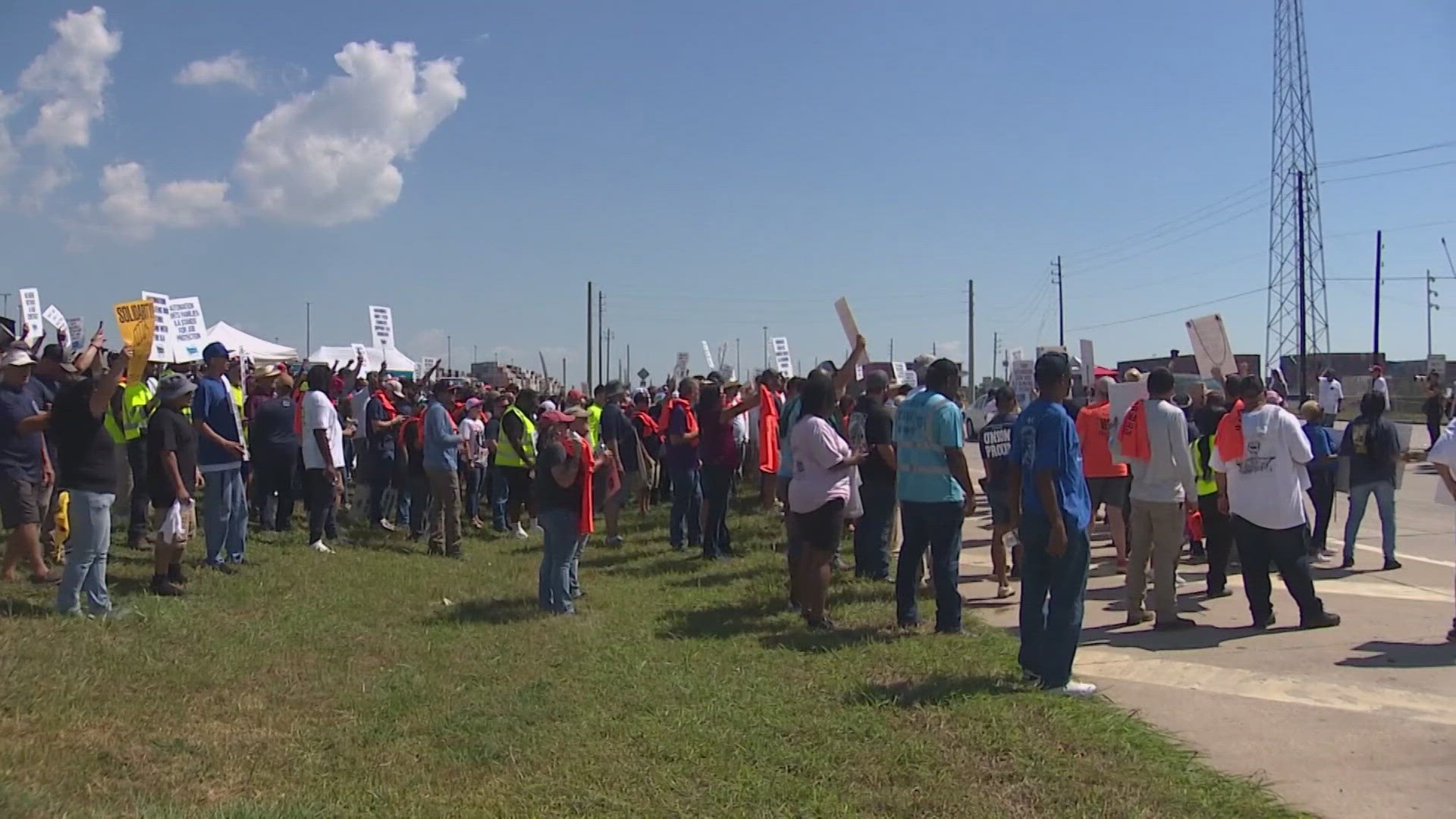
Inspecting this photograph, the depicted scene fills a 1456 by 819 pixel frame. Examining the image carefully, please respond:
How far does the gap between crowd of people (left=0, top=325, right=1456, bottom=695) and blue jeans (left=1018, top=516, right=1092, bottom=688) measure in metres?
0.01

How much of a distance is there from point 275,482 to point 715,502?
460 centimetres

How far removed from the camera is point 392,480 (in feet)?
45.8

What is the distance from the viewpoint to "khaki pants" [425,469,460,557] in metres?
11.6

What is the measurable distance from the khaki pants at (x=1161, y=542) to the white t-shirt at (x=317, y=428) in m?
7.95

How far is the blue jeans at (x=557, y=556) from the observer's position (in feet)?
27.9

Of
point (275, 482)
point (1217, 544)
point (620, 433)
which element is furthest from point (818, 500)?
point (620, 433)

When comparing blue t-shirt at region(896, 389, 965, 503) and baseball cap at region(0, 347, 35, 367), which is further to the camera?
baseball cap at region(0, 347, 35, 367)

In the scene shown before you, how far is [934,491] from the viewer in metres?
7.42

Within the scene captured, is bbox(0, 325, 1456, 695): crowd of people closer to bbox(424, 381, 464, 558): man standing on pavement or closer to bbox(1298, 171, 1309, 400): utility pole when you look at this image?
bbox(424, 381, 464, 558): man standing on pavement

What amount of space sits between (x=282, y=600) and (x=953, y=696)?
5.61 metres

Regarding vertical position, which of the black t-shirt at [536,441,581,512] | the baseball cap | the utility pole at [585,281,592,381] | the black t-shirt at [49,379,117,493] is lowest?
the black t-shirt at [536,441,581,512]

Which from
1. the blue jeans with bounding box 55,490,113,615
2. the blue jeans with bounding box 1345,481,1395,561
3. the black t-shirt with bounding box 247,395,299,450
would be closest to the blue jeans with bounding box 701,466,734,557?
the black t-shirt with bounding box 247,395,299,450

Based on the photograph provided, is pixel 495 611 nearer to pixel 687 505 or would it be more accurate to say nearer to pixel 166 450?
pixel 166 450

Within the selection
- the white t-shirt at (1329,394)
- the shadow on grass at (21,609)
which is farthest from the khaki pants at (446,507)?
the white t-shirt at (1329,394)
